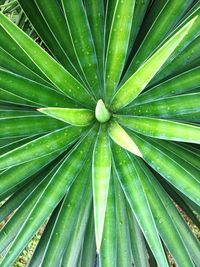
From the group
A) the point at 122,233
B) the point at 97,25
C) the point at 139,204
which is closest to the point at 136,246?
the point at 122,233

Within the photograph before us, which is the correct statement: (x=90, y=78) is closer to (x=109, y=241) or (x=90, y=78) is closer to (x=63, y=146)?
(x=63, y=146)

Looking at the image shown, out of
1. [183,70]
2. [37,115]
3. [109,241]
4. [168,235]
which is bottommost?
[168,235]

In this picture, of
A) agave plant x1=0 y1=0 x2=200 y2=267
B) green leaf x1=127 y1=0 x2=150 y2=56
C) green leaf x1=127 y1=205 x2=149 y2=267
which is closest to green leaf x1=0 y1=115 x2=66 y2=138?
agave plant x1=0 y1=0 x2=200 y2=267

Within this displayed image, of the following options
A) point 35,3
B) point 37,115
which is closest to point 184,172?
point 37,115

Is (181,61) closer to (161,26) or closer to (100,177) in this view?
(161,26)

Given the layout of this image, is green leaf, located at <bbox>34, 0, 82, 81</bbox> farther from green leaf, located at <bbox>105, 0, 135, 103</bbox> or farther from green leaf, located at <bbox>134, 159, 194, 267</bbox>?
green leaf, located at <bbox>134, 159, 194, 267</bbox>

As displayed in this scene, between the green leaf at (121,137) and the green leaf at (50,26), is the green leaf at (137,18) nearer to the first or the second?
the green leaf at (50,26)
